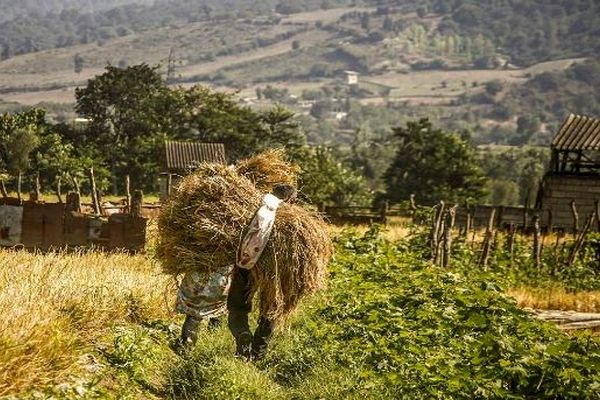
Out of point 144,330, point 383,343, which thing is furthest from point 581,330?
point 144,330

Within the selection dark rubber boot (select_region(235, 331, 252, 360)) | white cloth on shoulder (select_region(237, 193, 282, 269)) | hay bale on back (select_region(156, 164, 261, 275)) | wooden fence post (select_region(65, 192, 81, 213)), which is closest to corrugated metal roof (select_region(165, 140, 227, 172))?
wooden fence post (select_region(65, 192, 81, 213))

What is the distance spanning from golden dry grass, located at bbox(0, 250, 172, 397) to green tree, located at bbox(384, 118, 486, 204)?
169 ft

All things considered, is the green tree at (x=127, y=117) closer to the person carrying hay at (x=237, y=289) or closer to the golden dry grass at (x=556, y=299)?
the golden dry grass at (x=556, y=299)

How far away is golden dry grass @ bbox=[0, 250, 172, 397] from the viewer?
586 centimetres

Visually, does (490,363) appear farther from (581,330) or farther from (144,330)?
(581,330)

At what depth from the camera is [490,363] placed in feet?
20.1

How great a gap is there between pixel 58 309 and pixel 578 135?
32992 millimetres

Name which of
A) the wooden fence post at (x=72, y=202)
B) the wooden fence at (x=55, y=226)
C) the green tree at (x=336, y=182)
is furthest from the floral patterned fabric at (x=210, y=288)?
the green tree at (x=336, y=182)

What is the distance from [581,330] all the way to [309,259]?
7.51m

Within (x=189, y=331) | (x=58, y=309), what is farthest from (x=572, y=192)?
(x=58, y=309)

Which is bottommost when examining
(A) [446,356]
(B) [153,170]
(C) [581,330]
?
(B) [153,170]

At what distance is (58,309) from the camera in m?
7.25

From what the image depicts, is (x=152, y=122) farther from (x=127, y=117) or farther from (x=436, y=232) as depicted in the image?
(x=436, y=232)

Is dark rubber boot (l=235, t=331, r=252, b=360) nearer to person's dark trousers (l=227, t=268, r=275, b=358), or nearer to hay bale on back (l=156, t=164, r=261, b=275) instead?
person's dark trousers (l=227, t=268, r=275, b=358)
